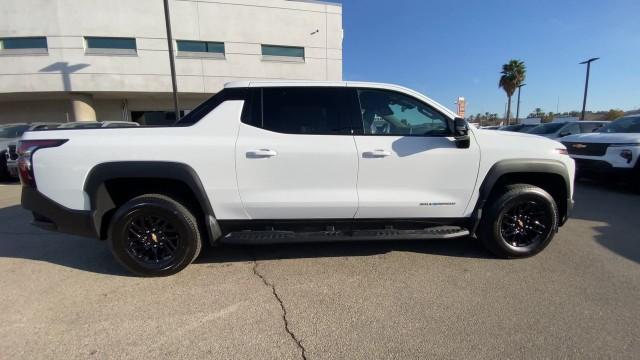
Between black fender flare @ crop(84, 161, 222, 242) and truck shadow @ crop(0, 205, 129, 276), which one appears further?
truck shadow @ crop(0, 205, 129, 276)

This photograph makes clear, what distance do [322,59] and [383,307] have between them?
17.5m

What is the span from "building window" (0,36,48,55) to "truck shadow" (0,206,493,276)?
56.9 feet

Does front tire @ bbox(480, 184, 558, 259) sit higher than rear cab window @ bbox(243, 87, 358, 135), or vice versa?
rear cab window @ bbox(243, 87, 358, 135)

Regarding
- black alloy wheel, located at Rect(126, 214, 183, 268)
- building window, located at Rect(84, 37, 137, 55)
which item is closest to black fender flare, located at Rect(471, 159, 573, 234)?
black alloy wheel, located at Rect(126, 214, 183, 268)

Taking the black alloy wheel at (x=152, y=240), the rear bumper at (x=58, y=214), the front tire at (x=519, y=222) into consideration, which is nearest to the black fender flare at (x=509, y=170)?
the front tire at (x=519, y=222)

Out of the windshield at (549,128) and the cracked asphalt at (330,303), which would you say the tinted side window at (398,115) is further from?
the windshield at (549,128)

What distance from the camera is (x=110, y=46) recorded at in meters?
15.9

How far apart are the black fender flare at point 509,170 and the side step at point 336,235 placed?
28 cm

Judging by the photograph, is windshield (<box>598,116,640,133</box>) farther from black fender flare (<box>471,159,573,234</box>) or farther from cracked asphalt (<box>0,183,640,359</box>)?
black fender flare (<box>471,159,573,234</box>)

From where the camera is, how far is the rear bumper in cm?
269

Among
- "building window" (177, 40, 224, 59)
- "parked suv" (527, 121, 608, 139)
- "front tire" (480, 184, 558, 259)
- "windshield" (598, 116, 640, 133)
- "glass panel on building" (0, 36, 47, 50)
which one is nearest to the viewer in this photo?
"front tire" (480, 184, 558, 259)

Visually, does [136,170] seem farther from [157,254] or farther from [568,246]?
[568,246]

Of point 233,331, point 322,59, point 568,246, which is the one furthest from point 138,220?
point 322,59

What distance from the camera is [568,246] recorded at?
3516 mm
